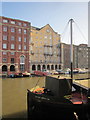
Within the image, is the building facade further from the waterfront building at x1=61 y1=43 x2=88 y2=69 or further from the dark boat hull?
the dark boat hull

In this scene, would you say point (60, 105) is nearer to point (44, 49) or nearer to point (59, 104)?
point (59, 104)

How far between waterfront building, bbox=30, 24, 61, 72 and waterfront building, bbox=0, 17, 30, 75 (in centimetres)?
369

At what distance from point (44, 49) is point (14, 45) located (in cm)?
1620

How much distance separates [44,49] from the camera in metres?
57.8

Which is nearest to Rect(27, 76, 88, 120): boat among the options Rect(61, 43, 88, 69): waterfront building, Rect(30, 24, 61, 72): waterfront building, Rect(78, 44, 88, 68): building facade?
Rect(30, 24, 61, 72): waterfront building

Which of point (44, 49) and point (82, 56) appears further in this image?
point (82, 56)

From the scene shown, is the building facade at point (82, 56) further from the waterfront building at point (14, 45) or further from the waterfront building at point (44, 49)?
the waterfront building at point (14, 45)

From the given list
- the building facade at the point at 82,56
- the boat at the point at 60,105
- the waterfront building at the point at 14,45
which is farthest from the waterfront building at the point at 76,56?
the boat at the point at 60,105

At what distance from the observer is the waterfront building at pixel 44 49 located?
53.8 m

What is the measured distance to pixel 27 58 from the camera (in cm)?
5000

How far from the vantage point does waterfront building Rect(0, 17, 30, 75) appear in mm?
45375

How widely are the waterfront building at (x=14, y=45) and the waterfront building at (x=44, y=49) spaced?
3690mm

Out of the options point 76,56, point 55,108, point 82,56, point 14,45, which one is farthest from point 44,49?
point 55,108

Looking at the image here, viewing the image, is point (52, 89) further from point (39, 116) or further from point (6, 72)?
point (6, 72)
